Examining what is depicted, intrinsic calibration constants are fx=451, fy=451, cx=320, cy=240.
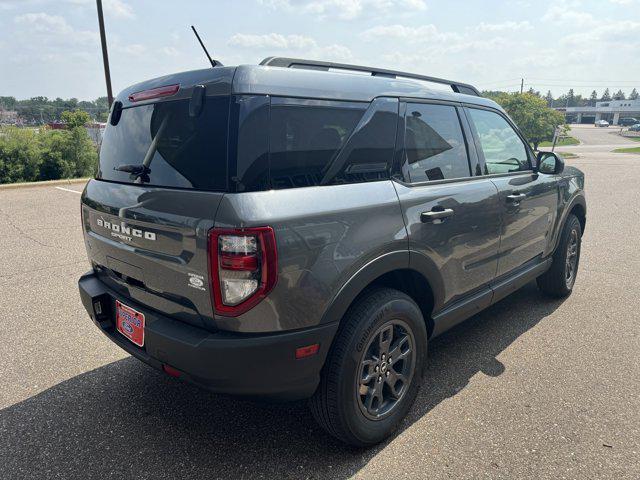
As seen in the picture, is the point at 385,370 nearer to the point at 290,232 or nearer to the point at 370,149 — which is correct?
the point at 290,232

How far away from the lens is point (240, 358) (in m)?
1.91

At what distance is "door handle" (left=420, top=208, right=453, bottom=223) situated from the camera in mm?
2508

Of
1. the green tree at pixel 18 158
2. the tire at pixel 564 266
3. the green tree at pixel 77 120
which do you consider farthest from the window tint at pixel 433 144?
the green tree at pixel 77 120

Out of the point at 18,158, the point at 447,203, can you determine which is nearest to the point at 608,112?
the point at 18,158

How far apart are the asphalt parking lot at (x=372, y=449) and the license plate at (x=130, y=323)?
60cm

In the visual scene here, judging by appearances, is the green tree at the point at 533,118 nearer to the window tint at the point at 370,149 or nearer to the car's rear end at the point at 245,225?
the window tint at the point at 370,149

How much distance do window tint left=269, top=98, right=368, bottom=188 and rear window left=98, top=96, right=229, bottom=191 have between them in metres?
0.22

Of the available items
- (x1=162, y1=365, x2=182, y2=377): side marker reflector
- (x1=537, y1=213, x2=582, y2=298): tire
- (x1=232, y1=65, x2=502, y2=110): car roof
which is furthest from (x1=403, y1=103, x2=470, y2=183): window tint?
(x1=537, y1=213, x2=582, y2=298): tire

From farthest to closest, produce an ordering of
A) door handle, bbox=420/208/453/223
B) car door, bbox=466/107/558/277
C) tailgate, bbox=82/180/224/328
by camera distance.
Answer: car door, bbox=466/107/558/277
door handle, bbox=420/208/453/223
tailgate, bbox=82/180/224/328

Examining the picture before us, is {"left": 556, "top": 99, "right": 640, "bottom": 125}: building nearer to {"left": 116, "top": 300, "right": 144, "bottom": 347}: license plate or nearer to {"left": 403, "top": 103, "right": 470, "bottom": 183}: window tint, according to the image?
{"left": 403, "top": 103, "right": 470, "bottom": 183}: window tint

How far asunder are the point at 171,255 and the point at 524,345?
284cm

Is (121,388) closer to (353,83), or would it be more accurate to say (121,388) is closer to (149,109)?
(149,109)

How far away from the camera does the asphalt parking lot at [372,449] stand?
7.47 feet

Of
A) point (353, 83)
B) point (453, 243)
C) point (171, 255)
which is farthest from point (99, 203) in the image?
point (453, 243)
